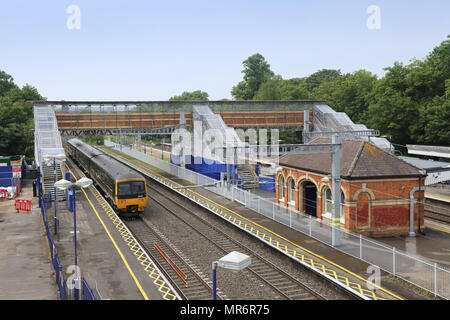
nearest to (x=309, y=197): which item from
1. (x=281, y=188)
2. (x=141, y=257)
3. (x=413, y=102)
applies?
(x=281, y=188)

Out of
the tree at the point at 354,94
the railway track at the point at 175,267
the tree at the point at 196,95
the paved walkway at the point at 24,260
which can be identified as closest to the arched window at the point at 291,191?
the railway track at the point at 175,267

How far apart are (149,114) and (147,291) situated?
121 feet

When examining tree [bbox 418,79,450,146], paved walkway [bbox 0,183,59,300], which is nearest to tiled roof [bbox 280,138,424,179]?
paved walkway [bbox 0,183,59,300]

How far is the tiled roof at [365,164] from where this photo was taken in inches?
1003

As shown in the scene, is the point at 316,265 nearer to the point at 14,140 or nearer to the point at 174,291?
the point at 174,291

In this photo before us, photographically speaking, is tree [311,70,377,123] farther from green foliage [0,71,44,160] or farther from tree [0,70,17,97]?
tree [0,70,17,97]

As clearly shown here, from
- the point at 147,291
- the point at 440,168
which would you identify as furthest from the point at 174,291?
the point at 440,168

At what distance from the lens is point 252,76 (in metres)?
108

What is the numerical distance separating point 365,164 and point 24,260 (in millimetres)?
A: 19323

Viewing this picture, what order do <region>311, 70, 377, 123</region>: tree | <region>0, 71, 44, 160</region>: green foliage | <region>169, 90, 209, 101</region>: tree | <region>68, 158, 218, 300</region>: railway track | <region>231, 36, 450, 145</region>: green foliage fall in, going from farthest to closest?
<region>169, 90, 209, 101</region>: tree, <region>311, 70, 377, 123</region>: tree, <region>0, 71, 44, 160</region>: green foliage, <region>231, 36, 450, 145</region>: green foliage, <region>68, 158, 218, 300</region>: railway track

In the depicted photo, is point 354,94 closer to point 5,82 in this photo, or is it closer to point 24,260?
point 24,260

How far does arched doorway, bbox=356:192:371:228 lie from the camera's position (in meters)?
25.3

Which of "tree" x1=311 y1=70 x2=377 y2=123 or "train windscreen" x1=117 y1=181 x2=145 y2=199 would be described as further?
"tree" x1=311 y1=70 x2=377 y2=123

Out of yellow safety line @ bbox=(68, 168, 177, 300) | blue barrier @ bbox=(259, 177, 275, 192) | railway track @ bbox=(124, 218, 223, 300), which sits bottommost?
railway track @ bbox=(124, 218, 223, 300)
